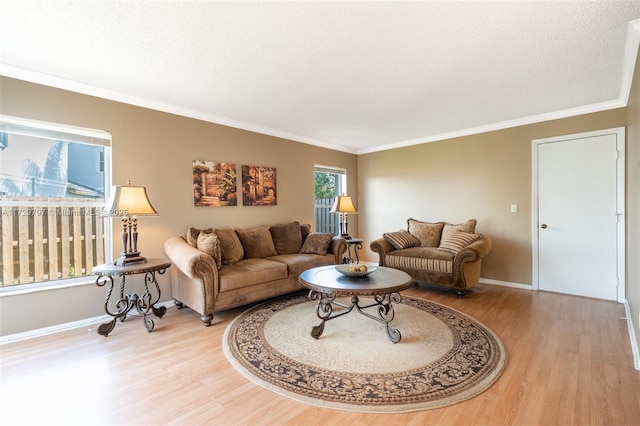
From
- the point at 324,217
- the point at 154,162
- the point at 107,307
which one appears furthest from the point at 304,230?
the point at 107,307

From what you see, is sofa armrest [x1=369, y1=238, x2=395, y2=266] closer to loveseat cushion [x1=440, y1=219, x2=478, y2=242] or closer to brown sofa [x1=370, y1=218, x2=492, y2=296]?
brown sofa [x1=370, y1=218, x2=492, y2=296]

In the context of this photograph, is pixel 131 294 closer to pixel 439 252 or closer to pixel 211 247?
pixel 211 247

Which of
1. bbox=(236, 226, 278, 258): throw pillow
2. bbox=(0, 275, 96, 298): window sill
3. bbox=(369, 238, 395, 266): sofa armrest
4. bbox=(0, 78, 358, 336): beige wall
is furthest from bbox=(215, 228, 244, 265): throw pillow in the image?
bbox=(369, 238, 395, 266): sofa armrest

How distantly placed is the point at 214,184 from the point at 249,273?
4.61 ft

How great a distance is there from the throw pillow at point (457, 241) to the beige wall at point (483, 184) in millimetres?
611

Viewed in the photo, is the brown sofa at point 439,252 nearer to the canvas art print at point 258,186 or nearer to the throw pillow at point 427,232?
the throw pillow at point 427,232

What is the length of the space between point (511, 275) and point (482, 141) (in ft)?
6.57

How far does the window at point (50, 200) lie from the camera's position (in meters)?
2.61

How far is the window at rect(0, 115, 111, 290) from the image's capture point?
2.61 m

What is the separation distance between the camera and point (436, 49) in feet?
7.38

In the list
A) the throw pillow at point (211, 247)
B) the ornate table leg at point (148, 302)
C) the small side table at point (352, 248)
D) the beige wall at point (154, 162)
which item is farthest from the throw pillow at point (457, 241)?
the ornate table leg at point (148, 302)

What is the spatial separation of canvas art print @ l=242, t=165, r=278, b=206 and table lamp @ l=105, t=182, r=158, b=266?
1.51m

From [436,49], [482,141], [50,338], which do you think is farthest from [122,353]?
[482,141]

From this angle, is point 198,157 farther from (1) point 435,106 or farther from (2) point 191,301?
(1) point 435,106
